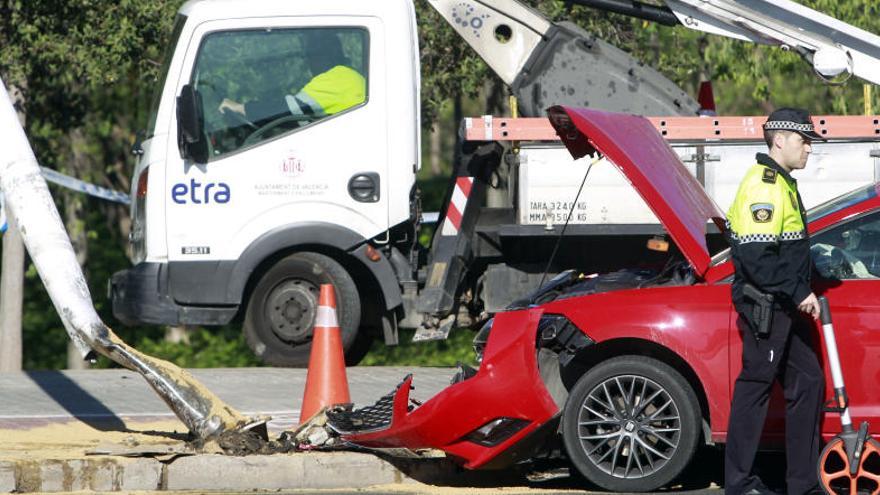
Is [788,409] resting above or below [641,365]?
below

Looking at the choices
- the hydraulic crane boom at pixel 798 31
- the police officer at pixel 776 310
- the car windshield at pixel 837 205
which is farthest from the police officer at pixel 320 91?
the police officer at pixel 776 310

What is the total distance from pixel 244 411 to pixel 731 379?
12.3 feet

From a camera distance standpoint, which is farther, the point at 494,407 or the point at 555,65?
the point at 555,65

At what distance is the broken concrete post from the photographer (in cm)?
895

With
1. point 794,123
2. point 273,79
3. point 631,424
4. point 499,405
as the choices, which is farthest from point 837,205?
point 273,79

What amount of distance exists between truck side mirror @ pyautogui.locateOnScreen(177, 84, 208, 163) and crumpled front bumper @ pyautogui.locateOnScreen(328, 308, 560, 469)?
487cm

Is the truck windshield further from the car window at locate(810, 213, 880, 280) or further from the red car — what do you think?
the car window at locate(810, 213, 880, 280)

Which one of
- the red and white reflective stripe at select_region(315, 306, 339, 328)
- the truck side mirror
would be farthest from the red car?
the truck side mirror

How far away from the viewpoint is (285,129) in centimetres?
1261

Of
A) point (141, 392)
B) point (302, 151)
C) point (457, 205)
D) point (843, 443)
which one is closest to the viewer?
point (843, 443)

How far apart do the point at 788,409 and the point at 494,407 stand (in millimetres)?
1352

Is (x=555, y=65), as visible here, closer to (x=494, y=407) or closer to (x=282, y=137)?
(x=282, y=137)

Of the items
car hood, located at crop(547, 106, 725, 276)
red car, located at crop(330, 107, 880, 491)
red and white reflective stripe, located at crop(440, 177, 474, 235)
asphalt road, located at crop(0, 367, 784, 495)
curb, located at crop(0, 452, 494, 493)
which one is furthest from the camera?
red and white reflective stripe, located at crop(440, 177, 474, 235)

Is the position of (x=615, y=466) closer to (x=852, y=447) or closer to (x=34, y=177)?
(x=852, y=447)
